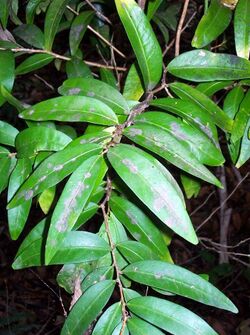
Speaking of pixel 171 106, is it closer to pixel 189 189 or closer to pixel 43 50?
pixel 189 189

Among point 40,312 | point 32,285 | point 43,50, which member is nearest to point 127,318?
point 43,50

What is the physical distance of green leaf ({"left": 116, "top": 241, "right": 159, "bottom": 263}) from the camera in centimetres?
84

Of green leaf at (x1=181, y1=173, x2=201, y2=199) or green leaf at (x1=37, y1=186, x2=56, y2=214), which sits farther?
green leaf at (x1=181, y1=173, x2=201, y2=199)

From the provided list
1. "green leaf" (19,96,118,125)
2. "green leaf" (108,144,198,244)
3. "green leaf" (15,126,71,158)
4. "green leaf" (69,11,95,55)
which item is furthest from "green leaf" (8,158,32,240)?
"green leaf" (69,11,95,55)

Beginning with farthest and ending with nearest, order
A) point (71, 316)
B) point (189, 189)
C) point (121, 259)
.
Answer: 1. point (189, 189)
2. point (121, 259)
3. point (71, 316)

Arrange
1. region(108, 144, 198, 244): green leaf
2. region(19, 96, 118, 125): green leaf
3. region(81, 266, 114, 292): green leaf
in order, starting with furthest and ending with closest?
region(81, 266, 114, 292): green leaf → region(19, 96, 118, 125): green leaf → region(108, 144, 198, 244): green leaf

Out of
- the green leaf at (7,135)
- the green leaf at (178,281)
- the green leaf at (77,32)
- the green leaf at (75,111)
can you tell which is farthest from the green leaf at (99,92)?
the green leaf at (77,32)

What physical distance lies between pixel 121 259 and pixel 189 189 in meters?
0.30

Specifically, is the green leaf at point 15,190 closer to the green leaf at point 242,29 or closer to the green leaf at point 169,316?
the green leaf at point 169,316

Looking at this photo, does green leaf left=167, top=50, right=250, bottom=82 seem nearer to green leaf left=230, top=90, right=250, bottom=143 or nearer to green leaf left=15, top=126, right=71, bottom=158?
green leaf left=230, top=90, right=250, bottom=143

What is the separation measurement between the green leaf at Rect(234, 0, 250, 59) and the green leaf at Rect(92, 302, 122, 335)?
0.59 metres

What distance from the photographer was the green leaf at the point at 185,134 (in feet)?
2.29

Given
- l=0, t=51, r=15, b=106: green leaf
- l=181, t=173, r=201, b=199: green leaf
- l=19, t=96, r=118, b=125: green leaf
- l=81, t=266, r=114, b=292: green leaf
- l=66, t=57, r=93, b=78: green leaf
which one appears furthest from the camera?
l=66, t=57, r=93, b=78: green leaf

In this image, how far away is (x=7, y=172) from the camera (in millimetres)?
920
